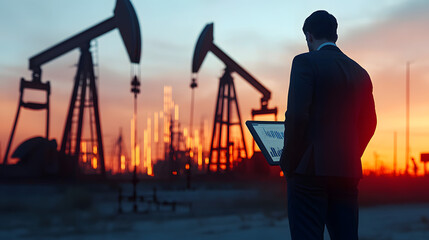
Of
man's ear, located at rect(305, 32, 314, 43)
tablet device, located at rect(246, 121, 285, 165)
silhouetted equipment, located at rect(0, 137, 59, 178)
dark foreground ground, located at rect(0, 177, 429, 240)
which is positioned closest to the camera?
man's ear, located at rect(305, 32, 314, 43)

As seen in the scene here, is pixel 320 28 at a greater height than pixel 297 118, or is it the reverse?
pixel 320 28

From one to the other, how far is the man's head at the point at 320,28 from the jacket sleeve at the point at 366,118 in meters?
0.26

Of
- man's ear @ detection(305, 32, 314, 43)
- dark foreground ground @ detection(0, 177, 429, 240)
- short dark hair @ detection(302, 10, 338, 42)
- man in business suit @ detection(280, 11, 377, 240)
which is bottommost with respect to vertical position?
dark foreground ground @ detection(0, 177, 429, 240)

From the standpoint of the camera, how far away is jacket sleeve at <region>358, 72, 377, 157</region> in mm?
2398

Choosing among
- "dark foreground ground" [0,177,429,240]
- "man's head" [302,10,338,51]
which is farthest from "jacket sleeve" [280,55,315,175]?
"dark foreground ground" [0,177,429,240]

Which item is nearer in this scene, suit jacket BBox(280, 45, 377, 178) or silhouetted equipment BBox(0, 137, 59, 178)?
suit jacket BBox(280, 45, 377, 178)

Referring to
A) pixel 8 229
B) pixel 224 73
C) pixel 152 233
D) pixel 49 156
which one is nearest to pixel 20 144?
pixel 49 156

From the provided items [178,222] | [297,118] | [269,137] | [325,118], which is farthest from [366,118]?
[178,222]

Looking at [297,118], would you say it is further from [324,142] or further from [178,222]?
[178,222]

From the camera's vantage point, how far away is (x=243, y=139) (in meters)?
43.3

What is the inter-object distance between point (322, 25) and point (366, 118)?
1.59ft

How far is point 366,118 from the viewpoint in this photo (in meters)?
2.43

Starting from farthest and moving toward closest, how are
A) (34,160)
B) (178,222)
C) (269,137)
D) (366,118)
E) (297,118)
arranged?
(34,160) → (178,222) → (269,137) → (366,118) → (297,118)

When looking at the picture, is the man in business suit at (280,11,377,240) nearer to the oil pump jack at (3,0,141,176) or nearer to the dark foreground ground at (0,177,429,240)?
the dark foreground ground at (0,177,429,240)
